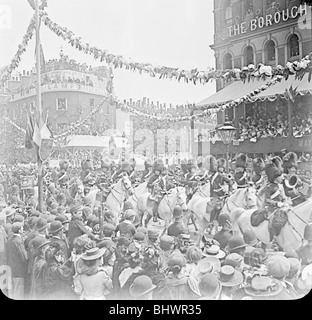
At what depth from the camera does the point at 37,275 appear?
7.14 feet

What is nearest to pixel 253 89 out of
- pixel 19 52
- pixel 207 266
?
pixel 207 266

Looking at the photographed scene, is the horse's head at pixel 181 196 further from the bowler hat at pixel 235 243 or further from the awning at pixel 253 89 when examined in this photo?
the awning at pixel 253 89

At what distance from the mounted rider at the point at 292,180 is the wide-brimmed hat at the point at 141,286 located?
0.69 metres

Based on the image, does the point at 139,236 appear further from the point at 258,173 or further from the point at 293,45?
the point at 293,45

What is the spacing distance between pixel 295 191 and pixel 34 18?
136cm

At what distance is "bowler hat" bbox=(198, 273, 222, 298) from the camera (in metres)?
2.07

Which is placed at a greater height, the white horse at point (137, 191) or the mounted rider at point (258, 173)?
the mounted rider at point (258, 173)

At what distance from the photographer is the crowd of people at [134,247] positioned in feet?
6.84

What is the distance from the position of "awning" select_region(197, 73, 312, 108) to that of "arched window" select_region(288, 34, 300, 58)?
97 mm

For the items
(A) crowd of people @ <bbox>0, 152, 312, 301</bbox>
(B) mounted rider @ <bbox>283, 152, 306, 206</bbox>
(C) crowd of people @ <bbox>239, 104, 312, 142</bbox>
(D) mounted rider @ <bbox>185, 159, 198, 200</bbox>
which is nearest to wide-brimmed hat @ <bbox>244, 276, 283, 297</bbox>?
(A) crowd of people @ <bbox>0, 152, 312, 301</bbox>

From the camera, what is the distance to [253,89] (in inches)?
87.0

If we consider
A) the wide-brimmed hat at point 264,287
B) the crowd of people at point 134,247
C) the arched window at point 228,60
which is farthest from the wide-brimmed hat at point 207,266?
the arched window at point 228,60
